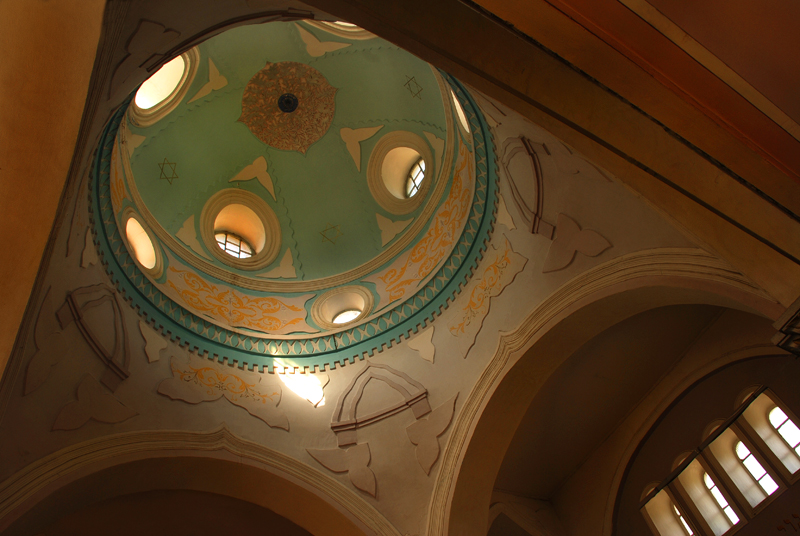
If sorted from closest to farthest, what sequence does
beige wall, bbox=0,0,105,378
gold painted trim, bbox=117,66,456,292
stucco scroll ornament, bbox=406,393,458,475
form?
1. beige wall, bbox=0,0,105,378
2. stucco scroll ornament, bbox=406,393,458,475
3. gold painted trim, bbox=117,66,456,292

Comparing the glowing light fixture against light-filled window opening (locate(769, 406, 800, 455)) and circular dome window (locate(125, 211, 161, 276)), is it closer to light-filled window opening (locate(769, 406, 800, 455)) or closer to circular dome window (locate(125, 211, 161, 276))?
circular dome window (locate(125, 211, 161, 276))

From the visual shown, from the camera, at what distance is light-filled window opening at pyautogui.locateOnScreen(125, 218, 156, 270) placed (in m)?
8.64

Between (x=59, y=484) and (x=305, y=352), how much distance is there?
3820 mm

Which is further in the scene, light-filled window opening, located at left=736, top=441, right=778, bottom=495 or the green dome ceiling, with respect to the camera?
the green dome ceiling

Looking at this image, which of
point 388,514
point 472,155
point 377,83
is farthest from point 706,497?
point 377,83

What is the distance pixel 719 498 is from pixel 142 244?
8.96 metres

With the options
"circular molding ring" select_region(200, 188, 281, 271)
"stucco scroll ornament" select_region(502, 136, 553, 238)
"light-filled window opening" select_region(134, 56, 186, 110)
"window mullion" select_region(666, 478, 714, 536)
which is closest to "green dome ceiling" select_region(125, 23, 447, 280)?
"circular molding ring" select_region(200, 188, 281, 271)

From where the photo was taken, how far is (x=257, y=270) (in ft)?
34.5

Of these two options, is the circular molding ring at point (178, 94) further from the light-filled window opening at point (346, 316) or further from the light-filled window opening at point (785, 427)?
the light-filled window opening at point (785, 427)

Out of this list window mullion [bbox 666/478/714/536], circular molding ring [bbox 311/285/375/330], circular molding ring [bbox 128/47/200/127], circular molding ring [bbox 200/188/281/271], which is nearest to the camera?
window mullion [bbox 666/478/714/536]

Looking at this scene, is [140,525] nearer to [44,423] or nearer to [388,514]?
[44,423]

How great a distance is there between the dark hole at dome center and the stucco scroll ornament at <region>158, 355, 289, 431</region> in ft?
17.5

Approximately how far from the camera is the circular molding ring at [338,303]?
390 inches

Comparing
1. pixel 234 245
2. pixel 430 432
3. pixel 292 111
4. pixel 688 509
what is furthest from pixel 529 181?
pixel 234 245
